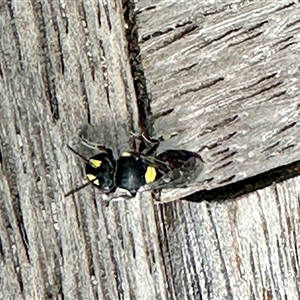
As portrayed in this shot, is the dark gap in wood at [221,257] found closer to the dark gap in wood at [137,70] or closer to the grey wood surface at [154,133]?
the grey wood surface at [154,133]

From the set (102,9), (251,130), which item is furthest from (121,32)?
(251,130)

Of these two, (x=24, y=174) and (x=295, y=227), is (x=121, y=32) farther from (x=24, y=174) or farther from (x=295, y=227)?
(x=295, y=227)

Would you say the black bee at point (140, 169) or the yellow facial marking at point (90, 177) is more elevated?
the black bee at point (140, 169)

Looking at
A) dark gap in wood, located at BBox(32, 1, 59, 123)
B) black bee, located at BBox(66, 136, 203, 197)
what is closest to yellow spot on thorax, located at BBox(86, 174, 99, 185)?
black bee, located at BBox(66, 136, 203, 197)

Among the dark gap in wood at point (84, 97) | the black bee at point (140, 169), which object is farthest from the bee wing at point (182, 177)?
the dark gap in wood at point (84, 97)

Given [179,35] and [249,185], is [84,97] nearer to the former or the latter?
[179,35]

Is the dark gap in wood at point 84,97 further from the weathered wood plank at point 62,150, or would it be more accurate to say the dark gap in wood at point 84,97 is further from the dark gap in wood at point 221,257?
the dark gap in wood at point 221,257

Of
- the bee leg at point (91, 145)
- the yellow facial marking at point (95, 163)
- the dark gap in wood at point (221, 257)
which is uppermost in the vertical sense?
the bee leg at point (91, 145)
